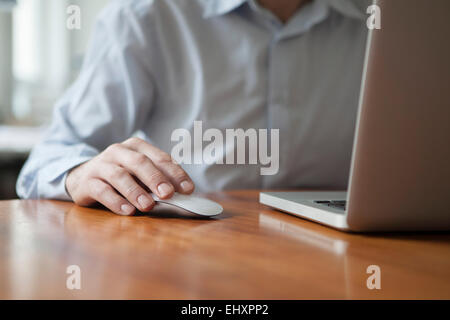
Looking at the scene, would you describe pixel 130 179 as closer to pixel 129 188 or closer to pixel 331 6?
pixel 129 188

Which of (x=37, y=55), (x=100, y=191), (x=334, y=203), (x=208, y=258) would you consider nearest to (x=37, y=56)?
(x=37, y=55)

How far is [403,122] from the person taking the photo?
1.51ft

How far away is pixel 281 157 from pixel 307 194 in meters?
0.39

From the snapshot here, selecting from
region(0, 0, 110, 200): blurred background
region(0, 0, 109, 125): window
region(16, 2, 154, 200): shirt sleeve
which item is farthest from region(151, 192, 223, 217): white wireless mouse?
region(0, 0, 109, 125): window

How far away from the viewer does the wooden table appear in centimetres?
33

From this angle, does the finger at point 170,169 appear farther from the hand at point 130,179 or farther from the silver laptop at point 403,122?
the silver laptop at point 403,122

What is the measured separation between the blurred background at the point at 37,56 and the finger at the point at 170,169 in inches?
124

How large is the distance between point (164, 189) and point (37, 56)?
3.91 metres

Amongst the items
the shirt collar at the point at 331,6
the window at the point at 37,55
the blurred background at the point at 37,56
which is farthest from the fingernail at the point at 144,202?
the window at the point at 37,55

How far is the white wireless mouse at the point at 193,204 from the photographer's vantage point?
1.98 feet

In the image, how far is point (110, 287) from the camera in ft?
1.07
